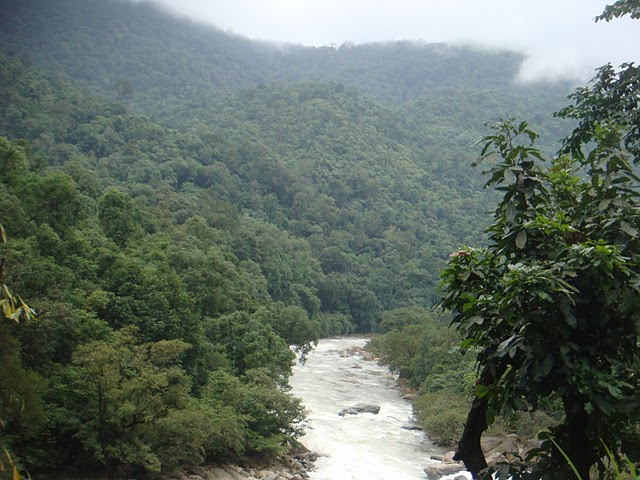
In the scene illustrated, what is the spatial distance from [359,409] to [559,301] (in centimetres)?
2646

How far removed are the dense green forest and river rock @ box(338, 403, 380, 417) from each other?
3.62 metres

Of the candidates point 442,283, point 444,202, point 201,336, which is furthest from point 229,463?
point 444,202

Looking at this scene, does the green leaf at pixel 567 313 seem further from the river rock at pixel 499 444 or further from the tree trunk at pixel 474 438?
the river rock at pixel 499 444

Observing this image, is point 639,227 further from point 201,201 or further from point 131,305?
point 201,201

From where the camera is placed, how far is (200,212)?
58.1 metres

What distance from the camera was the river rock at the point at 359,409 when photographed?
28.2 metres

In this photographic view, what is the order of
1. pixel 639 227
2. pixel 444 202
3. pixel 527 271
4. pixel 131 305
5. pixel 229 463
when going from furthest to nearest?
pixel 444 202
pixel 131 305
pixel 229 463
pixel 639 227
pixel 527 271

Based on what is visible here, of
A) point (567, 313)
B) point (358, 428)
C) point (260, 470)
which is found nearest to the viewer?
point (567, 313)

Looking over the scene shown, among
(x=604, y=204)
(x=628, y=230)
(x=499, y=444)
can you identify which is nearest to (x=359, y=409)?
(x=499, y=444)

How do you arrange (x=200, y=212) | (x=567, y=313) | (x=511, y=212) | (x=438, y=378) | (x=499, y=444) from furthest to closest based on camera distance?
(x=200, y=212), (x=438, y=378), (x=499, y=444), (x=511, y=212), (x=567, y=313)

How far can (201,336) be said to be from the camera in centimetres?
2381

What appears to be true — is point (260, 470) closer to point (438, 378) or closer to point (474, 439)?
point (438, 378)

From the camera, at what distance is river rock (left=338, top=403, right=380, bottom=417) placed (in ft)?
92.4

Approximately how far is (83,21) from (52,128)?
332 feet
